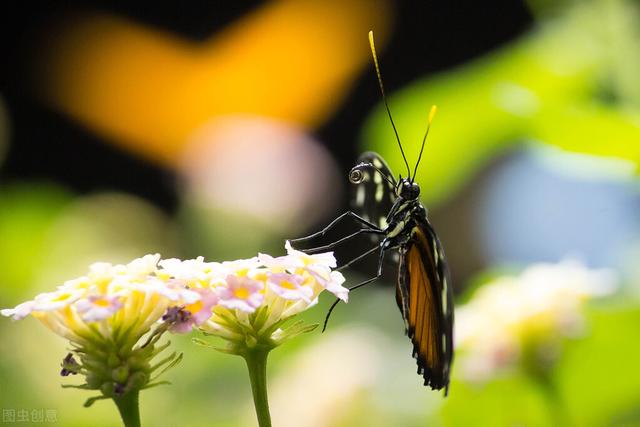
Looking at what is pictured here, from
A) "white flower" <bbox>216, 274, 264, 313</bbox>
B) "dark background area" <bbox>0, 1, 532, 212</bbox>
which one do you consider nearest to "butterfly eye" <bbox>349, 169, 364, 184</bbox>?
"white flower" <bbox>216, 274, 264, 313</bbox>

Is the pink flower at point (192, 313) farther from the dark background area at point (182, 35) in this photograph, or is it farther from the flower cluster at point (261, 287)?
the dark background area at point (182, 35)

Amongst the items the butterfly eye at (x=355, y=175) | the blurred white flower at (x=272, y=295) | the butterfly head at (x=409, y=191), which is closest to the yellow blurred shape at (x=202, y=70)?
the butterfly head at (x=409, y=191)

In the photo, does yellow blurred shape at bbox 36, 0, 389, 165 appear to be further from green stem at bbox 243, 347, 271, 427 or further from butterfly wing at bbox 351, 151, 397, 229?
green stem at bbox 243, 347, 271, 427

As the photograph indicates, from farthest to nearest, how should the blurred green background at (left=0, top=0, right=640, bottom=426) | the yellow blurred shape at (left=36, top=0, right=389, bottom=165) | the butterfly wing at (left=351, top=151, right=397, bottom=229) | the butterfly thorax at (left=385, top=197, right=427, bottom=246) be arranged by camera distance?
the yellow blurred shape at (left=36, top=0, right=389, bottom=165)
the blurred green background at (left=0, top=0, right=640, bottom=426)
the butterfly wing at (left=351, top=151, right=397, bottom=229)
the butterfly thorax at (left=385, top=197, right=427, bottom=246)

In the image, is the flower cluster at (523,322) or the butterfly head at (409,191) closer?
the butterfly head at (409,191)

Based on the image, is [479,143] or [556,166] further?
[479,143]

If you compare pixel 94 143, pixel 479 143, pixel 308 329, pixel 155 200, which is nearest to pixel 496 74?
pixel 479 143

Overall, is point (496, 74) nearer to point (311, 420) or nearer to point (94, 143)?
point (311, 420)

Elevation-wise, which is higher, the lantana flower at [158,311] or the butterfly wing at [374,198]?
the butterfly wing at [374,198]
